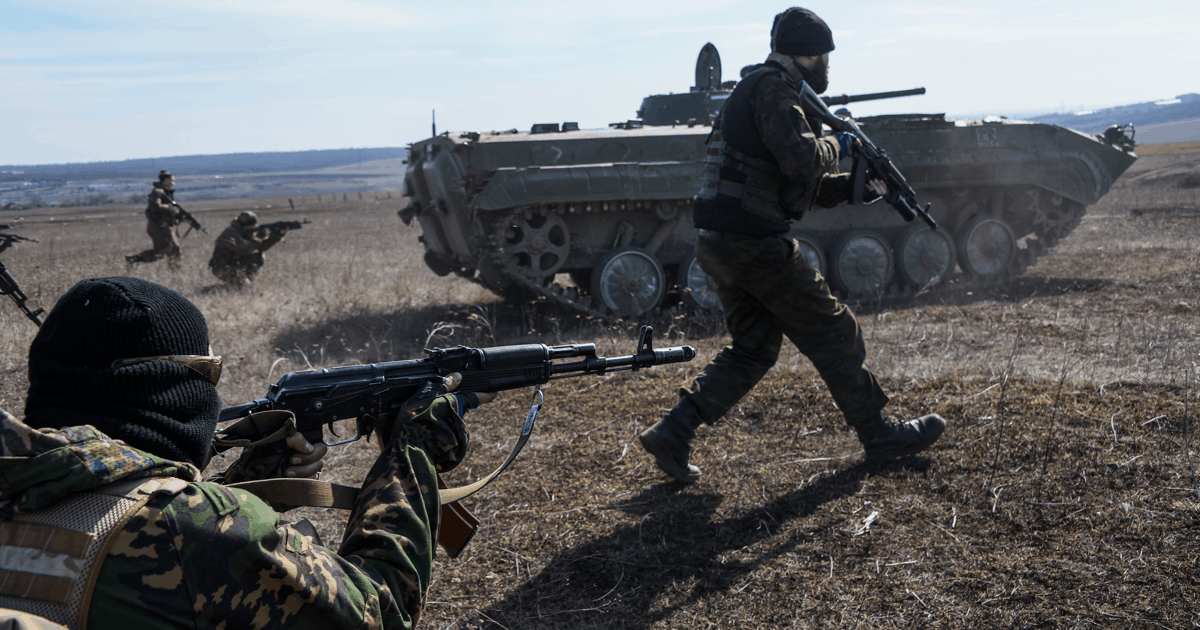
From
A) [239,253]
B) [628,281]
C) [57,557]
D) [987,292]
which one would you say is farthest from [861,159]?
[239,253]

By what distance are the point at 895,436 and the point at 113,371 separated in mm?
3583

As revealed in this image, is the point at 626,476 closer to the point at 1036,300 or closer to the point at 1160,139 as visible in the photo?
the point at 1036,300

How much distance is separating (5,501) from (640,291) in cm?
778

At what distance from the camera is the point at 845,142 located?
4.40m

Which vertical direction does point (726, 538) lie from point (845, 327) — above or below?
below

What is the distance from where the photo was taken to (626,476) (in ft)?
14.7

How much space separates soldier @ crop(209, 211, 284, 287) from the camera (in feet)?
38.8

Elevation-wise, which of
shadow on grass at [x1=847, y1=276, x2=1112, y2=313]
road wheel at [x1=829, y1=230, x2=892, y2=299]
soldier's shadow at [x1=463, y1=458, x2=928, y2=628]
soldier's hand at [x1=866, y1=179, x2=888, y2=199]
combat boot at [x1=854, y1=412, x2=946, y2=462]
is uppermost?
soldier's hand at [x1=866, y1=179, x2=888, y2=199]

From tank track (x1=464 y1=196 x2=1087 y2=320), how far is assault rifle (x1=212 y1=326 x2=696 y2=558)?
17.7 ft

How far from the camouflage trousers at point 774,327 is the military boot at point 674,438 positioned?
71 millimetres

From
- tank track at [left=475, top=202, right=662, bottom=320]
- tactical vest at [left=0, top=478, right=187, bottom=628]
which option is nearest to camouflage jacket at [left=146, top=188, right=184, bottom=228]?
tank track at [left=475, top=202, right=662, bottom=320]

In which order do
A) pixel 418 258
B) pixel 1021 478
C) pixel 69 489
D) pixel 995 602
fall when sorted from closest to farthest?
1. pixel 69 489
2. pixel 995 602
3. pixel 1021 478
4. pixel 418 258

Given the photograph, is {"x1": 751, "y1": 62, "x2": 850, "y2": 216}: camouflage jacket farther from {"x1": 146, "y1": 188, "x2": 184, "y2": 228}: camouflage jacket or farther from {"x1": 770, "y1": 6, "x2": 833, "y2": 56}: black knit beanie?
{"x1": 146, "y1": 188, "x2": 184, "y2": 228}: camouflage jacket

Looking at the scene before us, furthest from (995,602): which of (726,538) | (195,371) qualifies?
(195,371)
